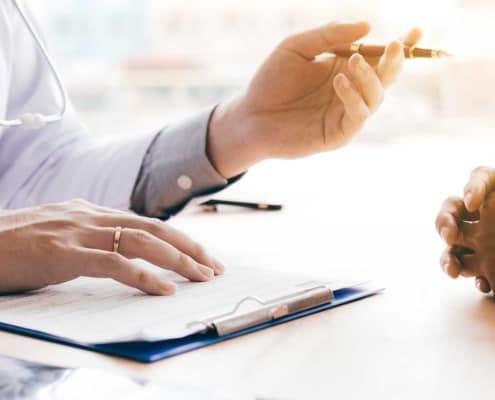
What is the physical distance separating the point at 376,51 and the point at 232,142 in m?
0.25

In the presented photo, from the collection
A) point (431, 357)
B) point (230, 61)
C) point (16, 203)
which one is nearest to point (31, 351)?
point (431, 357)

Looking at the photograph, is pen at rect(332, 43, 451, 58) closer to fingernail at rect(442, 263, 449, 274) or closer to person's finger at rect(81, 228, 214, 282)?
fingernail at rect(442, 263, 449, 274)

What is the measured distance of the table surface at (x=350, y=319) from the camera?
0.58 m

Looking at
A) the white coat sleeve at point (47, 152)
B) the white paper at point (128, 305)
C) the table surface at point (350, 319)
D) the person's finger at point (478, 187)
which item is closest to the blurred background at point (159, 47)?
the white coat sleeve at point (47, 152)

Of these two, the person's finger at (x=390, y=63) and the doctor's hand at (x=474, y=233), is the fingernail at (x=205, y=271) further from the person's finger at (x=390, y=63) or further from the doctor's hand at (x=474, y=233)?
the person's finger at (x=390, y=63)

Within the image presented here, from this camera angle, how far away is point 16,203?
1301mm

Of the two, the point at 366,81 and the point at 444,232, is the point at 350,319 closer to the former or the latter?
the point at 444,232

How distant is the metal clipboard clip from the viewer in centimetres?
67

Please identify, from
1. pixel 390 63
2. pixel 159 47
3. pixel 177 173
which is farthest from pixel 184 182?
pixel 159 47

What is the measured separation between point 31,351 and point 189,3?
4.22 meters

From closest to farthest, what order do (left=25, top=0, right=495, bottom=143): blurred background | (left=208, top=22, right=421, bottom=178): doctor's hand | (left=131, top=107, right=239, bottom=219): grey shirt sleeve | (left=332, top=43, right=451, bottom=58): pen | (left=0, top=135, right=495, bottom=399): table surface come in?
1. (left=0, top=135, right=495, bottom=399): table surface
2. (left=332, top=43, right=451, bottom=58): pen
3. (left=208, top=22, right=421, bottom=178): doctor's hand
4. (left=131, top=107, right=239, bottom=219): grey shirt sleeve
5. (left=25, top=0, right=495, bottom=143): blurred background

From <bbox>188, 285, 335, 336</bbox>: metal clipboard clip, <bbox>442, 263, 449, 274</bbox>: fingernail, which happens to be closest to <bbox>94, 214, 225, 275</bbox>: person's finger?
<bbox>188, 285, 335, 336</bbox>: metal clipboard clip

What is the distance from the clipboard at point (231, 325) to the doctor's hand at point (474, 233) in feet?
0.34

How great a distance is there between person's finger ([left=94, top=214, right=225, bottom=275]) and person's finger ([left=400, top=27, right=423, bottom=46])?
379 mm
